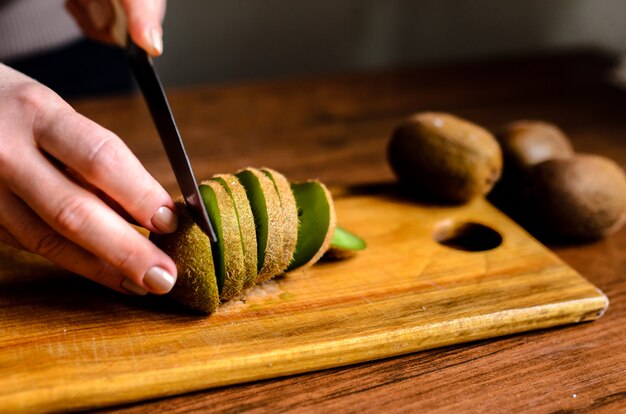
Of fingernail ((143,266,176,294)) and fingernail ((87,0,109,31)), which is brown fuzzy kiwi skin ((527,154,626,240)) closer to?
fingernail ((143,266,176,294))

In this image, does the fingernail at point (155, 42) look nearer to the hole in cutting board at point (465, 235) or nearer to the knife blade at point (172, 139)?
the knife blade at point (172, 139)


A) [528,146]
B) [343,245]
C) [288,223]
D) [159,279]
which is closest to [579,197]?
[528,146]

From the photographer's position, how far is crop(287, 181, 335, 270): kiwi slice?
1280 mm

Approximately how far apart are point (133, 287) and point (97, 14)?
102 cm

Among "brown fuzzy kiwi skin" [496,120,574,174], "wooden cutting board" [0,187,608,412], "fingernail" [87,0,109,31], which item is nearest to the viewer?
A: "wooden cutting board" [0,187,608,412]

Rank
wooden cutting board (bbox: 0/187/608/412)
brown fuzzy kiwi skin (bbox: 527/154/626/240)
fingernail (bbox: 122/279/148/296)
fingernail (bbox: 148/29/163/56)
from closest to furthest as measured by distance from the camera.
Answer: wooden cutting board (bbox: 0/187/608/412) → fingernail (bbox: 122/279/148/296) → fingernail (bbox: 148/29/163/56) → brown fuzzy kiwi skin (bbox: 527/154/626/240)

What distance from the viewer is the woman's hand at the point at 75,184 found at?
106 cm

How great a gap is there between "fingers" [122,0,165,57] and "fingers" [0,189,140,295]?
376 mm

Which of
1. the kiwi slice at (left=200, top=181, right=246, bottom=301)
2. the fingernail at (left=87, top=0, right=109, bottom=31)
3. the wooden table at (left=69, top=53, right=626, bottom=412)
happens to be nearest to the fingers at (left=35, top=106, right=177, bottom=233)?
the kiwi slice at (left=200, top=181, right=246, bottom=301)

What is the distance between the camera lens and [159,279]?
43.3 inches

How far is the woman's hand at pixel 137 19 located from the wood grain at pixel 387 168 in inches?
14.0

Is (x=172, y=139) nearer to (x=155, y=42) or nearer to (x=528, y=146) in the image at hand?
(x=155, y=42)

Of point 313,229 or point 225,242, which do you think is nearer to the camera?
point 225,242

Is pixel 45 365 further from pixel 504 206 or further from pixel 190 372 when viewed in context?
pixel 504 206
